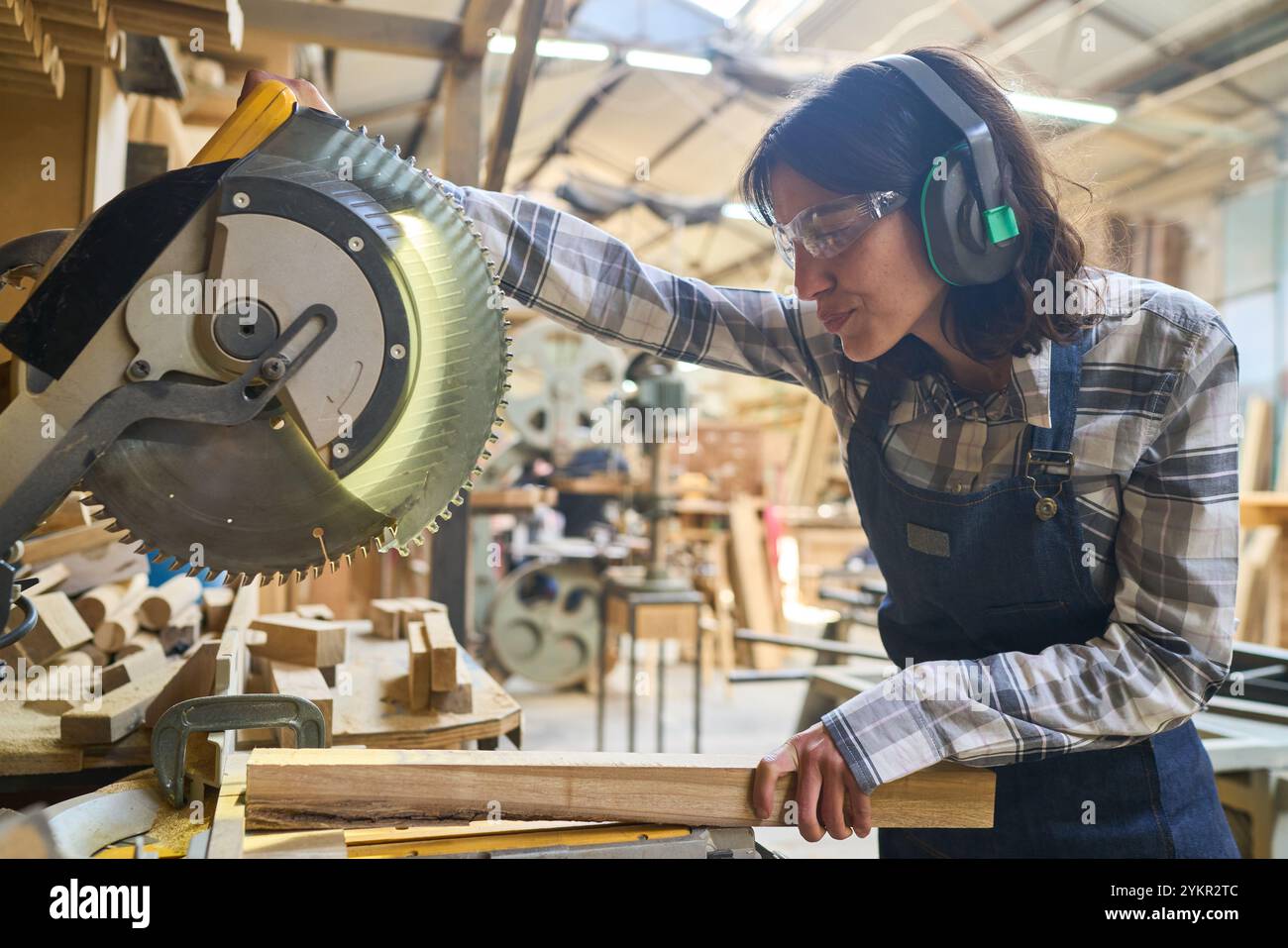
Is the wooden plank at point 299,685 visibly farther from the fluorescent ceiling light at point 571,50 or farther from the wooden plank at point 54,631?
the fluorescent ceiling light at point 571,50

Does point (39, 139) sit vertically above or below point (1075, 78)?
below

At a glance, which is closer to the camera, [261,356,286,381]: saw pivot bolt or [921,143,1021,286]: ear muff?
[261,356,286,381]: saw pivot bolt

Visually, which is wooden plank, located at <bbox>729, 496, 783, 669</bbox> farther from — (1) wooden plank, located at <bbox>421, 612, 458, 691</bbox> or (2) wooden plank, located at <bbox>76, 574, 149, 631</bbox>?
(1) wooden plank, located at <bbox>421, 612, 458, 691</bbox>

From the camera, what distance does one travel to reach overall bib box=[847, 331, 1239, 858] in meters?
1.00

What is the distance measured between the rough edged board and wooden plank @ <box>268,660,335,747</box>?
0.63 feet

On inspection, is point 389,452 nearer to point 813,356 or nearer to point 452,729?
point 452,729

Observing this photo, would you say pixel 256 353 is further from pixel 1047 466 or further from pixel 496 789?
pixel 1047 466

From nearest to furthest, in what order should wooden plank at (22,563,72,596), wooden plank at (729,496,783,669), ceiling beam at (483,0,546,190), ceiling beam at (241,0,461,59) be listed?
wooden plank at (22,563,72,596)
ceiling beam at (483,0,546,190)
ceiling beam at (241,0,461,59)
wooden plank at (729,496,783,669)

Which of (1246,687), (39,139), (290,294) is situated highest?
(39,139)

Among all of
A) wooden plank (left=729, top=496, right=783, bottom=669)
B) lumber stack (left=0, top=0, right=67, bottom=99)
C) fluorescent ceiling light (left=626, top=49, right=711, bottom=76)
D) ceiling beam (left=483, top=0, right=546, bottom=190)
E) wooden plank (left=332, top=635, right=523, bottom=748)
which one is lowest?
wooden plank (left=729, top=496, right=783, bottom=669)

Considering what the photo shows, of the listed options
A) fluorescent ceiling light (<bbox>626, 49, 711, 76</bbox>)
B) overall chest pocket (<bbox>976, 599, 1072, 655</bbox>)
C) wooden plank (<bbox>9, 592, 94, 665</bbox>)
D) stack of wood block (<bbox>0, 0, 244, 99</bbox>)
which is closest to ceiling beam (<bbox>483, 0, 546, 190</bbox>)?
stack of wood block (<bbox>0, 0, 244, 99</bbox>)

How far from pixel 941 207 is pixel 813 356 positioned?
34 centimetres
